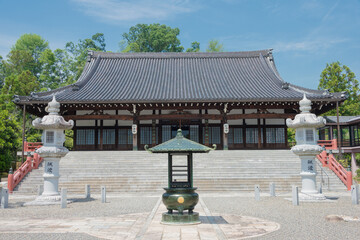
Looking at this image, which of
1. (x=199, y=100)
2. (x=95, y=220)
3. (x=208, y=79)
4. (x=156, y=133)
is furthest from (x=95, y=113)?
(x=95, y=220)

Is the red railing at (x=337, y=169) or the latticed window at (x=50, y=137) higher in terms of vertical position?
the latticed window at (x=50, y=137)

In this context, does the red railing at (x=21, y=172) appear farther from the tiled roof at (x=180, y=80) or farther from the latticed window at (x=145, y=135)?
the latticed window at (x=145, y=135)

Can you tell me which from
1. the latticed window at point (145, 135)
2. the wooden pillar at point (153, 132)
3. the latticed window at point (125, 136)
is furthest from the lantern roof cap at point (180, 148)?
the latticed window at point (125, 136)

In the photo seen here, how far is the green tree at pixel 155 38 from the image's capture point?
→ 61344 millimetres

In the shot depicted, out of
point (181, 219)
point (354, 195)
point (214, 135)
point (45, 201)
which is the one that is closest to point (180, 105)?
point (214, 135)

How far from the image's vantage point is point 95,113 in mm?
24891

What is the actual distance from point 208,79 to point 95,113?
10.5m

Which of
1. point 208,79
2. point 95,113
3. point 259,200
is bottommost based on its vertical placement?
point 259,200

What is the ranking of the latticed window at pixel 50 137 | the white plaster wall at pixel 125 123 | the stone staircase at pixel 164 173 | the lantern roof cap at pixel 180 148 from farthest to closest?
the white plaster wall at pixel 125 123 < the stone staircase at pixel 164 173 < the latticed window at pixel 50 137 < the lantern roof cap at pixel 180 148

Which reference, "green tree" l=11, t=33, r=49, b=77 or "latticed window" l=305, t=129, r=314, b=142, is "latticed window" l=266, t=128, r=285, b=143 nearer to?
"latticed window" l=305, t=129, r=314, b=142

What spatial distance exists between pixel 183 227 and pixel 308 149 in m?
7.62

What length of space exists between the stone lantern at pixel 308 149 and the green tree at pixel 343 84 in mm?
26780

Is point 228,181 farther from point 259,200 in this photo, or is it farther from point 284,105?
point 284,105

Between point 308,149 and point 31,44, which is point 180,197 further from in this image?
point 31,44
